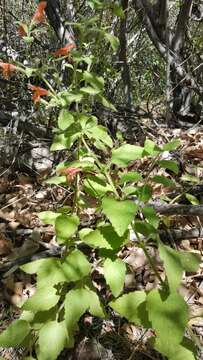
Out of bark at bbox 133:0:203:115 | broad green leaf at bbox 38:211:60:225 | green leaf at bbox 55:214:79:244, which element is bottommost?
broad green leaf at bbox 38:211:60:225

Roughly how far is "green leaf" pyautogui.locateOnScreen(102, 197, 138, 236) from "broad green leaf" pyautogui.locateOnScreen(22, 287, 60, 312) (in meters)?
0.36

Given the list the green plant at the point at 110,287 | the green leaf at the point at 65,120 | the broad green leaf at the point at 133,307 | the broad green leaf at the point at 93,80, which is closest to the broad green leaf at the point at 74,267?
the green plant at the point at 110,287

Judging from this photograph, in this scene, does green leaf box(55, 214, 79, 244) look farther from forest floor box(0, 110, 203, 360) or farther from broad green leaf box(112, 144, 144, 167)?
forest floor box(0, 110, 203, 360)

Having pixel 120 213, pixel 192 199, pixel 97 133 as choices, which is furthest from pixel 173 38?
pixel 120 213

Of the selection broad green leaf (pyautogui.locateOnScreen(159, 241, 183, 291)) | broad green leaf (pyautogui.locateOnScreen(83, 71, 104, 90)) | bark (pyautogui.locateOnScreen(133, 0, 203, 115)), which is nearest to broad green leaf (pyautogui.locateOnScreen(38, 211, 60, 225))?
broad green leaf (pyautogui.locateOnScreen(159, 241, 183, 291))

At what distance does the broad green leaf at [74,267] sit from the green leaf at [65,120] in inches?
22.3

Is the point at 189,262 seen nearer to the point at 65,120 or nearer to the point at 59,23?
the point at 65,120

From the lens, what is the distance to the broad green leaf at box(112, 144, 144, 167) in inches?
59.8

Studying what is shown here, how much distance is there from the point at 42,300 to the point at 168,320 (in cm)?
41

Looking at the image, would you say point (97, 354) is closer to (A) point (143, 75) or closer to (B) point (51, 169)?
(B) point (51, 169)

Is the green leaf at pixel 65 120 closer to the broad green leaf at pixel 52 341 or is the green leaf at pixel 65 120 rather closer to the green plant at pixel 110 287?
the green plant at pixel 110 287

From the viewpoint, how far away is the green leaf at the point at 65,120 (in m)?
1.74

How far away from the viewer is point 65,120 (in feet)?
5.77

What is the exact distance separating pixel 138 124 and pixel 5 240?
1350mm
